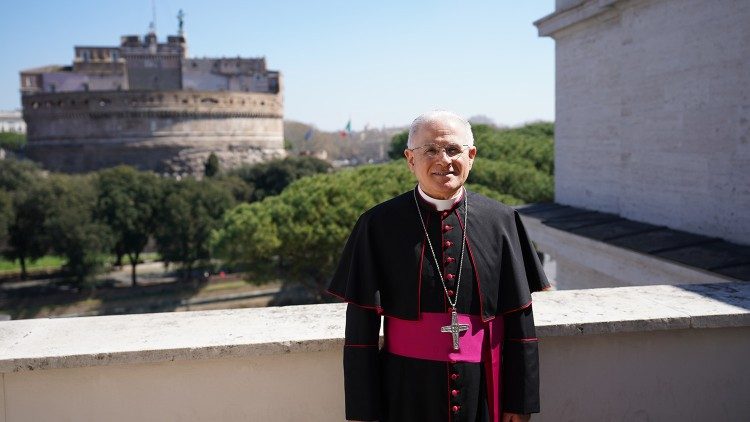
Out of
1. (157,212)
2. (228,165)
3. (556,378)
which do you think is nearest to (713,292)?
(556,378)

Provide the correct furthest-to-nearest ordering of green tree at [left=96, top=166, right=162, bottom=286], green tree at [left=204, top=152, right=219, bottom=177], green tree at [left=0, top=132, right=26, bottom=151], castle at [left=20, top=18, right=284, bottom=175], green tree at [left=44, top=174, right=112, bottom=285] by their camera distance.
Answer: green tree at [left=0, top=132, right=26, bottom=151] → castle at [left=20, top=18, right=284, bottom=175] → green tree at [left=204, top=152, right=219, bottom=177] → green tree at [left=96, top=166, right=162, bottom=286] → green tree at [left=44, top=174, right=112, bottom=285]

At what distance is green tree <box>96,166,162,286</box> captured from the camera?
29734mm

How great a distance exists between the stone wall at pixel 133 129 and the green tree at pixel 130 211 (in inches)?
852

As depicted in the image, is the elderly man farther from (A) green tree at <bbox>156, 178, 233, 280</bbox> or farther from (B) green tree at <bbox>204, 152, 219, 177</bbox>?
(B) green tree at <bbox>204, 152, 219, 177</bbox>

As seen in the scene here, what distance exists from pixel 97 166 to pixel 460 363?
54.6 m

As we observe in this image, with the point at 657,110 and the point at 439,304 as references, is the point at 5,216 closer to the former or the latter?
the point at 657,110

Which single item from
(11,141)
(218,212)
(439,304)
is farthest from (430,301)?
(11,141)

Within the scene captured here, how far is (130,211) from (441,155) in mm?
29994

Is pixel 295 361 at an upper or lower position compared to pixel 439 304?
lower

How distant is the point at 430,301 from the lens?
7.23 ft

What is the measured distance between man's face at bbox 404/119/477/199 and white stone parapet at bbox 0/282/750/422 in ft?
2.37

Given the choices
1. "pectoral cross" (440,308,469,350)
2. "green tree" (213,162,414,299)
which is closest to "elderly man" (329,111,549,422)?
"pectoral cross" (440,308,469,350)

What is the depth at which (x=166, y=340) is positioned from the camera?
246 centimetres

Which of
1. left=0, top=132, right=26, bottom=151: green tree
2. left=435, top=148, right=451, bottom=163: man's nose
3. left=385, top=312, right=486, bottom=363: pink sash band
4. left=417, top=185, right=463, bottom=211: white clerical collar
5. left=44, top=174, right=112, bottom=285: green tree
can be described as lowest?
left=44, top=174, right=112, bottom=285: green tree
